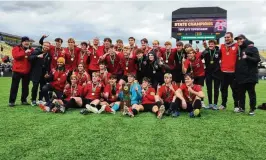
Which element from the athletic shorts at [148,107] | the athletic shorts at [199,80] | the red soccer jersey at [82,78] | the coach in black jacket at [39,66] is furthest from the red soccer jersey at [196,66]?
the coach in black jacket at [39,66]

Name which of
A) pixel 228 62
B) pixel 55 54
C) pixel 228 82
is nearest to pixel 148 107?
pixel 228 82

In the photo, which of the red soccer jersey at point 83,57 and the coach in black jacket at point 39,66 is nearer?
A: the coach in black jacket at point 39,66

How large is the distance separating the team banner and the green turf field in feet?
78.5

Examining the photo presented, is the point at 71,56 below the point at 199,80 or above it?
above

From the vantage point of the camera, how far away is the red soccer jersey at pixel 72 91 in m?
7.44

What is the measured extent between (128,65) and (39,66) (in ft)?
8.11

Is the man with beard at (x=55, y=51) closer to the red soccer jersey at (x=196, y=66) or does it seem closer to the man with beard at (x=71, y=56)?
the man with beard at (x=71, y=56)

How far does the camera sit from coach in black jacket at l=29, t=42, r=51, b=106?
7.77 metres

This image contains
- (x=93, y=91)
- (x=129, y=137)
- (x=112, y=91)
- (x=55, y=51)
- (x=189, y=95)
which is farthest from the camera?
(x=55, y=51)

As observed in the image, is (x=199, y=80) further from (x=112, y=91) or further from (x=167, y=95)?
(x=112, y=91)

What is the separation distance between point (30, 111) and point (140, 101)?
266cm

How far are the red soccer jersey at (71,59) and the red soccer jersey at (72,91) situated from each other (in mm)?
736

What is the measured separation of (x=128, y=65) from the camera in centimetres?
759

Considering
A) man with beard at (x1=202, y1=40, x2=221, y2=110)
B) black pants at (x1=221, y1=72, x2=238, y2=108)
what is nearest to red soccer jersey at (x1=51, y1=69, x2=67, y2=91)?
man with beard at (x1=202, y1=40, x2=221, y2=110)
